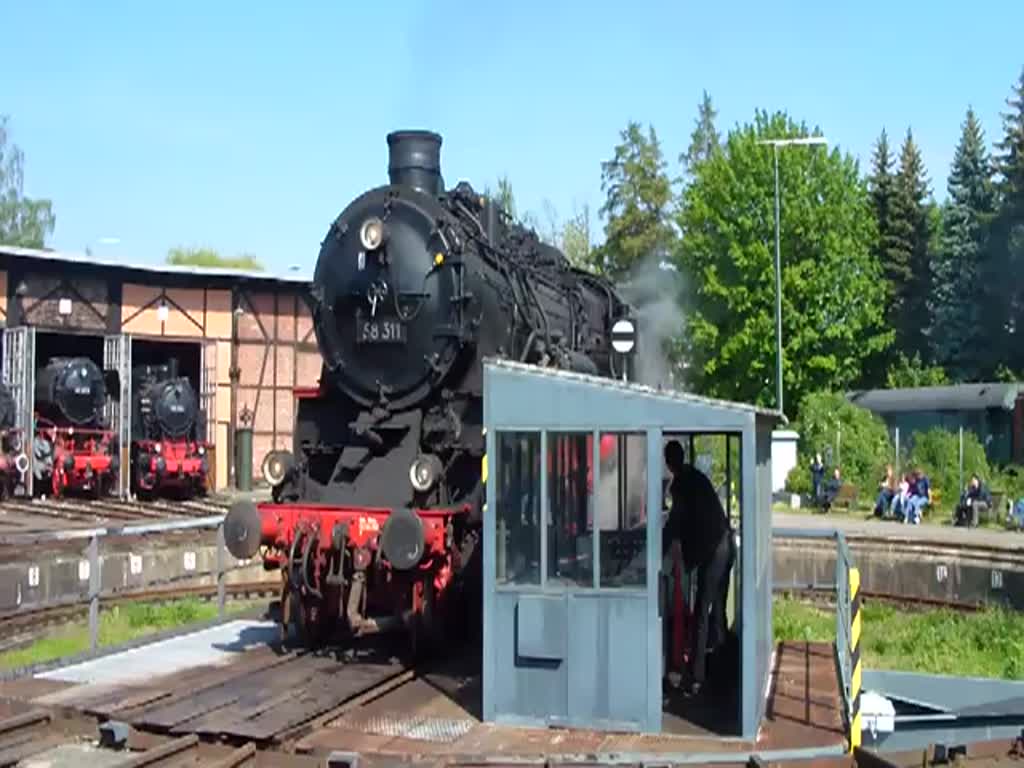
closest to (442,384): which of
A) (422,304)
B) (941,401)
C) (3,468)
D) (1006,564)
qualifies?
(422,304)

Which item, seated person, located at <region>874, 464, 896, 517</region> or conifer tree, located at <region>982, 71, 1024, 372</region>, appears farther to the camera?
conifer tree, located at <region>982, 71, 1024, 372</region>

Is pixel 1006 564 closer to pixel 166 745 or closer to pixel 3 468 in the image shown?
pixel 166 745

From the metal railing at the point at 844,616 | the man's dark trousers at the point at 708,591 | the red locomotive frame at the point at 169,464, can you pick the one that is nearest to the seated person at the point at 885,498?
the red locomotive frame at the point at 169,464

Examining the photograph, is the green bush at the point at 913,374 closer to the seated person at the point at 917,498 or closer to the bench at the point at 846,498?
the bench at the point at 846,498

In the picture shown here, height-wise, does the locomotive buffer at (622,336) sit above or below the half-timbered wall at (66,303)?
below

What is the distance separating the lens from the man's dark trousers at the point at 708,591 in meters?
9.16

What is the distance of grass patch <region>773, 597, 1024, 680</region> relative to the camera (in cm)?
1509

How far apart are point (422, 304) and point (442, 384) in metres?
0.74

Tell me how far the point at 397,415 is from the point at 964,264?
36.9 meters

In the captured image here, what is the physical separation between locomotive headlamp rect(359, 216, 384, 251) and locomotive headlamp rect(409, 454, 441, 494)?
2.08 meters

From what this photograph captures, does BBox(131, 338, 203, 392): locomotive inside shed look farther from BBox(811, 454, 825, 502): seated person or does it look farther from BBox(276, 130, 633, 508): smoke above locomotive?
BBox(276, 130, 633, 508): smoke above locomotive

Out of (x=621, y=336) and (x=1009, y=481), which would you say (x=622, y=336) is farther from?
(x=1009, y=481)

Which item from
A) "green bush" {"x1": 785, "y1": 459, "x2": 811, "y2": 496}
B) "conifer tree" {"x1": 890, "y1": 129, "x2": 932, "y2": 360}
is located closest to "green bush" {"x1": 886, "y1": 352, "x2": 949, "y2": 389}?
"conifer tree" {"x1": 890, "y1": 129, "x2": 932, "y2": 360}

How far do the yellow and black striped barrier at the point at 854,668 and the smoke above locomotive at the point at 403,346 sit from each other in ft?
11.5
